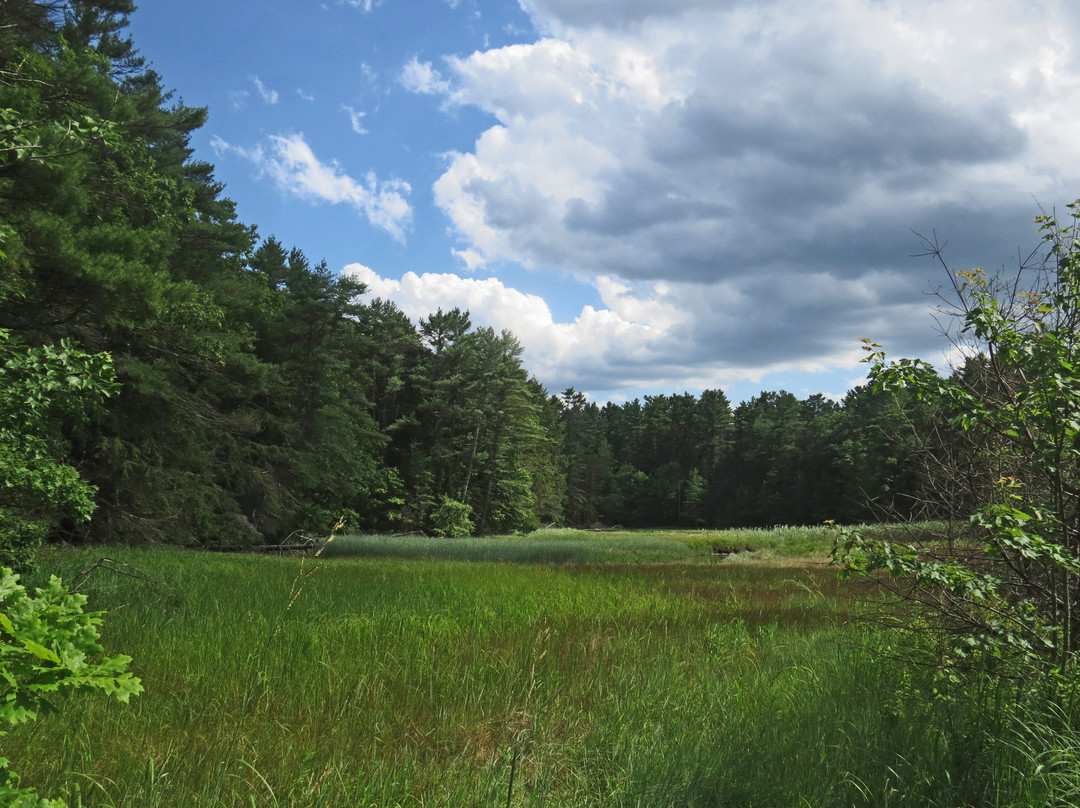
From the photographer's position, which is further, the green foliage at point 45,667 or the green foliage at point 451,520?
the green foliage at point 451,520

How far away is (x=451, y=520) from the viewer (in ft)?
128

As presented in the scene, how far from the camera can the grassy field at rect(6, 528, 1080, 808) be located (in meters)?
2.86

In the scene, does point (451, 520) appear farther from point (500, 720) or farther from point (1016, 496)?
point (1016, 496)

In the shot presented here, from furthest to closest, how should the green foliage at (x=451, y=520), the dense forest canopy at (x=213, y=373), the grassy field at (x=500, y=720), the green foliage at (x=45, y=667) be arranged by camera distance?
1. the green foliage at (x=451, y=520)
2. the dense forest canopy at (x=213, y=373)
3. the grassy field at (x=500, y=720)
4. the green foliage at (x=45, y=667)

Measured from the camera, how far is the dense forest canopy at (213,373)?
400 inches

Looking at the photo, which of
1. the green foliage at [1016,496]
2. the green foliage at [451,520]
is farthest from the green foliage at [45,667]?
the green foliage at [451,520]

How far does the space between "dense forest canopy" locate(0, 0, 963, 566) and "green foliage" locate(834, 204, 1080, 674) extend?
557 mm

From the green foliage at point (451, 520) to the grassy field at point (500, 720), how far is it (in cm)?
3165

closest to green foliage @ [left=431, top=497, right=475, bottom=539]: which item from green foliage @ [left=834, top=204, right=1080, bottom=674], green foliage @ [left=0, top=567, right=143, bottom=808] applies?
green foliage @ [left=834, top=204, right=1080, bottom=674]

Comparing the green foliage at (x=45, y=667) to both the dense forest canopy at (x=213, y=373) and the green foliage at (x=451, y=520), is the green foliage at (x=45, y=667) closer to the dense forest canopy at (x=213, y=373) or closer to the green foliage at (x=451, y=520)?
the dense forest canopy at (x=213, y=373)

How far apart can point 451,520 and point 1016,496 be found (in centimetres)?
3739

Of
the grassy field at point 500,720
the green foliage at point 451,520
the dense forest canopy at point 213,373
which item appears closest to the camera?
the grassy field at point 500,720

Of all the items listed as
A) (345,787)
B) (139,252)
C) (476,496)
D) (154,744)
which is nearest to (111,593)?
(154,744)

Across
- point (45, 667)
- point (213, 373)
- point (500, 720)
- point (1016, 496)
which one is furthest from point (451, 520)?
point (45, 667)
